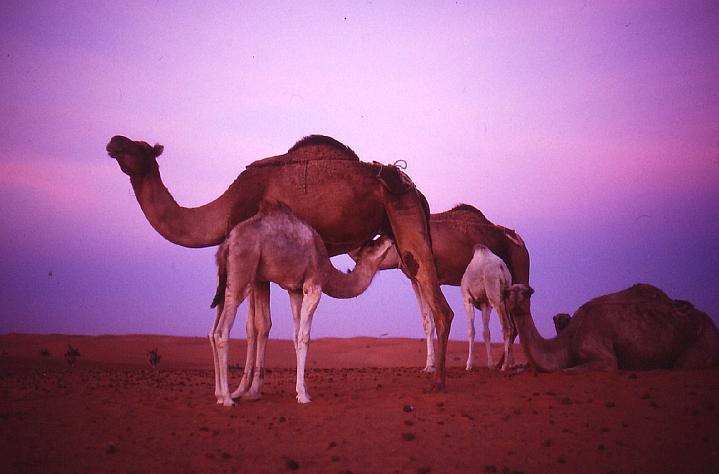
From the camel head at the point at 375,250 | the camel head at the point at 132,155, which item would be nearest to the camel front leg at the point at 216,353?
the camel head at the point at 375,250

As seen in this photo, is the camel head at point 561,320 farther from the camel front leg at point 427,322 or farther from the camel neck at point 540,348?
the camel front leg at point 427,322

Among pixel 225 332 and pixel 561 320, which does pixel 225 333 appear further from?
pixel 561 320

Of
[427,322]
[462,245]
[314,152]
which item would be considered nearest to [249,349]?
[314,152]

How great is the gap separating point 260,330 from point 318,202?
209 centimetres

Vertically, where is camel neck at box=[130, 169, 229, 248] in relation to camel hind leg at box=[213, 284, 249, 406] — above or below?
above

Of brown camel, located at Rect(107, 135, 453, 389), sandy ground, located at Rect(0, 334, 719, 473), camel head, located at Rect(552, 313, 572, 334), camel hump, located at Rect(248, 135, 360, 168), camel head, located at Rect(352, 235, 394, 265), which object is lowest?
sandy ground, located at Rect(0, 334, 719, 473)

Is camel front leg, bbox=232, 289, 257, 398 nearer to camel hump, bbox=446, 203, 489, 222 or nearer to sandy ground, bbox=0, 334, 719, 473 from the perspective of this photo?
sandy ground, bbox=0, 334, 719, 473

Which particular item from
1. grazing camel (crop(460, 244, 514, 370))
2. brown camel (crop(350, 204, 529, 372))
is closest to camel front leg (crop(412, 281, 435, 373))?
brown camel (crop(350, 204, 529, 372))

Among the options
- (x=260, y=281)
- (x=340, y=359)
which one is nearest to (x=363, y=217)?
(x=260, y=281)

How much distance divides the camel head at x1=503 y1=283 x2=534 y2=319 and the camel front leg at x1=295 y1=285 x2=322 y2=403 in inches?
152

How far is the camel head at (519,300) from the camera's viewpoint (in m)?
11.5

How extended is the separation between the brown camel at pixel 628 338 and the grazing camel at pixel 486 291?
2088mm

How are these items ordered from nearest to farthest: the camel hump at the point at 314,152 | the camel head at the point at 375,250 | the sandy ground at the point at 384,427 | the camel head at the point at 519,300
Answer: the sandy ground at the point at 384,427 < the camel head at the point at 375,250 < the camel hump at the point at 314,152 < the camel head at the point at 519,300

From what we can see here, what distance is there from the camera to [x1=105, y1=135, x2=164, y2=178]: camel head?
9.82 meters
